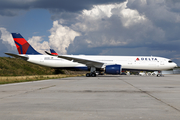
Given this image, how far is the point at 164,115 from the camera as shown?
4.60 meters

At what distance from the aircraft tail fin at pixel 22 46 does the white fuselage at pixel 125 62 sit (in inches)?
49.9

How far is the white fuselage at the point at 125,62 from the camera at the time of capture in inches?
1289

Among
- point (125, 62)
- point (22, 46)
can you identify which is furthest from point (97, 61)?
point (22, 46)

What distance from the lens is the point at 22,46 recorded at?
118ft

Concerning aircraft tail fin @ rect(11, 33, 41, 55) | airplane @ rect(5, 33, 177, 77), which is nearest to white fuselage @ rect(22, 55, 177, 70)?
airplane @ rect(5, 33, 177, 77)

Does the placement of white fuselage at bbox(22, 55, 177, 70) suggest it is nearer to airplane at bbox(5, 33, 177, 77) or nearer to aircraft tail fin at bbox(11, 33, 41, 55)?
airplane at bbox(5, 33, 177, 77)

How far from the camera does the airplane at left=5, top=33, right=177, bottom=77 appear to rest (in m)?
32.1

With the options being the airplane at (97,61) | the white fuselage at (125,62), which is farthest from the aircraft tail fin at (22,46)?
the white fuselage at (125,62)

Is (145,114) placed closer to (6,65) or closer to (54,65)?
(54,65)

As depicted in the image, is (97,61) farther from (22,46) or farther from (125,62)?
(22,46)

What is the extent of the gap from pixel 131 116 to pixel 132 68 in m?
28.9

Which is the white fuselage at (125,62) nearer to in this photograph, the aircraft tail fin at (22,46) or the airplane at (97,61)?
the airplane at (97,61)

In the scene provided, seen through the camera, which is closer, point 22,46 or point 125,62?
point 125,62

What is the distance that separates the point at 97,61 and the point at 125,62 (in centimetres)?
466
